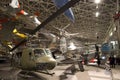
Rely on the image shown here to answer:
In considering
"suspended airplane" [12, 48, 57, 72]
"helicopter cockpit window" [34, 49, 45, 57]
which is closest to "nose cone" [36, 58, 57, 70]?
"suspended airplane" [12, 48, 57, 72]

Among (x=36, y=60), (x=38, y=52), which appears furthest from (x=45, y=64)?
(x=38, y=52)

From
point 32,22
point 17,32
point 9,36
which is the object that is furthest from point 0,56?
point 32,22

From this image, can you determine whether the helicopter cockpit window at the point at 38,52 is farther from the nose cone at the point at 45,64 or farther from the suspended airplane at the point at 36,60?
the nose cone at the point at 45,64

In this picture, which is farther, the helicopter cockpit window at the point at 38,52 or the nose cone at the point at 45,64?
the helicopter cockpit window at the point at 38,52

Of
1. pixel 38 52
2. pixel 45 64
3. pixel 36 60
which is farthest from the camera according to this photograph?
pixel 38 52

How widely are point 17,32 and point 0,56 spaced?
14.1 feet

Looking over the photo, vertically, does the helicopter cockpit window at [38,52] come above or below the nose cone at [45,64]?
above

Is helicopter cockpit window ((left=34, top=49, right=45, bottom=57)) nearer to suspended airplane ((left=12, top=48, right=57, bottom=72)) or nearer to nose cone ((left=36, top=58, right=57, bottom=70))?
suspended airplane ((left=12, top=48, right=57, bottom=72))

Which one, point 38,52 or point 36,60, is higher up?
point 38,52

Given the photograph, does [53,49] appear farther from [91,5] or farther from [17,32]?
[91,5]

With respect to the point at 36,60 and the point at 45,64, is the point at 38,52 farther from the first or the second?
the point at 45,64

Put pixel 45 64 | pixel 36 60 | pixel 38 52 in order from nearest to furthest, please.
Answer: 1. pixel 45 64
2. pixel 36 60
3. pixel 38 52

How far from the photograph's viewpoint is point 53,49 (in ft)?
58.1

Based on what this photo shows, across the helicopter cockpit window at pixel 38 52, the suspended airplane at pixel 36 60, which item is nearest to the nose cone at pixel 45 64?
the suspended airplane at pixel 36 60
